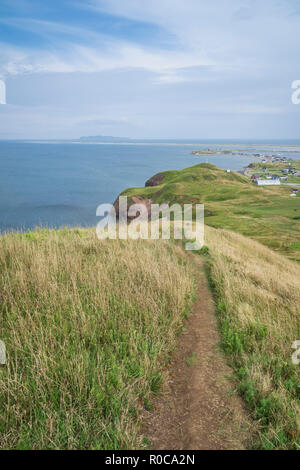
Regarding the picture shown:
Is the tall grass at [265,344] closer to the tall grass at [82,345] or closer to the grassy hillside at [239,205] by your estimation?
the tall grass at [82,345]

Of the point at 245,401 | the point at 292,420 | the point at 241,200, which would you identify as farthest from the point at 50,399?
the point at 241,200

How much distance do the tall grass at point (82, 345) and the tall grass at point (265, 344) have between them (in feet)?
3.83

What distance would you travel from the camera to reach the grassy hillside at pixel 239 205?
30047 mm

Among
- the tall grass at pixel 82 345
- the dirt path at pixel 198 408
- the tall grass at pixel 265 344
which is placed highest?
the tall grass at pixel 82 345

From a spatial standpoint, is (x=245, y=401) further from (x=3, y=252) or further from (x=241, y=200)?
(x=241, y=200)

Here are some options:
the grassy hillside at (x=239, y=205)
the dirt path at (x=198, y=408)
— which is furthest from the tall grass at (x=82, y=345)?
the grassy hillside at (x=239, y=205)

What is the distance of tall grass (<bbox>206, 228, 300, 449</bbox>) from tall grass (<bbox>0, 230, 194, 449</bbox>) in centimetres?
117

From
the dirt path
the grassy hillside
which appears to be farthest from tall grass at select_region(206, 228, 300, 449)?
the grassy hillside

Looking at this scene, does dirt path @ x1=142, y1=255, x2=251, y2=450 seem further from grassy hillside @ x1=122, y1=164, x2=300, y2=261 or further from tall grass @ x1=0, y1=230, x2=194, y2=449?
grassy hillside @ x1=122, y1=164, x2=300, y2=261

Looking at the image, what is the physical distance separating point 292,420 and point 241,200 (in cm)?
5314

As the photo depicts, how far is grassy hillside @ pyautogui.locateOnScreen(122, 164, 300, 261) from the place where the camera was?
1183 inches

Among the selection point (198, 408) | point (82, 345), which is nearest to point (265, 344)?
point (198, 408)

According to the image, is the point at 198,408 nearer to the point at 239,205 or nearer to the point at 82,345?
the point at 82,345

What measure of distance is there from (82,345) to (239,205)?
4892 cm
